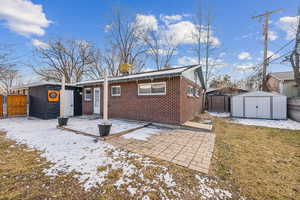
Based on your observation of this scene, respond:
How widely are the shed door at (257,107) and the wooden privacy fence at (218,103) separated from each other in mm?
3631

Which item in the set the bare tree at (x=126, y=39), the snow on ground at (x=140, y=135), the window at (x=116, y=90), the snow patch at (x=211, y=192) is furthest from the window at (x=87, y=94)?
the snow patch at (x=211, y=192)

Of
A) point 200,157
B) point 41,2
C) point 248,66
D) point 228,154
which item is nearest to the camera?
point 200,157

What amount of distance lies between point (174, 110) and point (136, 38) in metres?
14.8

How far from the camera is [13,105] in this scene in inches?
383

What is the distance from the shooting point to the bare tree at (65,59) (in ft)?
55.9

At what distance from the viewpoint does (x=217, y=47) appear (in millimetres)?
15461

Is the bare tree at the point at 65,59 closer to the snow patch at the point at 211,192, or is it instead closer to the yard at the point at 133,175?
the yard at the point at 133,175

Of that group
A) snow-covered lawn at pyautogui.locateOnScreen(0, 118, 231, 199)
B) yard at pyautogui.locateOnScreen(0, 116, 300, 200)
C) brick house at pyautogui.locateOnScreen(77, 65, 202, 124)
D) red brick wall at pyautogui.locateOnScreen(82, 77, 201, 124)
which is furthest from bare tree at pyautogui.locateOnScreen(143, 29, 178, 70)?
snow-covered lawn at pyautogui.locateOnScreen(0, 118, 231, 199)

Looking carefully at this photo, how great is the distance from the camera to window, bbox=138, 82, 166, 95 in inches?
258

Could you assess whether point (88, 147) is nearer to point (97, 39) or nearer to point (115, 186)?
point (115, 186)

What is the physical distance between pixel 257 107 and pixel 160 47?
13.8m

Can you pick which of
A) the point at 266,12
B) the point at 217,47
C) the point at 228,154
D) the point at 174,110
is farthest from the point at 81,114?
the point at 266,12

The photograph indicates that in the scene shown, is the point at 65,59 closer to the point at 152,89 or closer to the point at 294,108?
the point at 152,89

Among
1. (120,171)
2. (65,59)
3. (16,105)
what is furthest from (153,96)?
(65,59)
